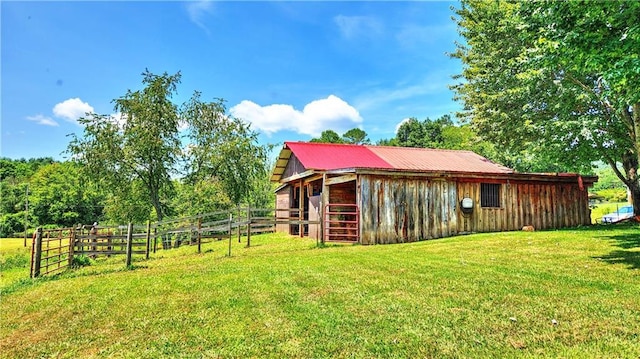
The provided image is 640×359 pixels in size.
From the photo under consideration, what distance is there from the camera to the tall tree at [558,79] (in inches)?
229

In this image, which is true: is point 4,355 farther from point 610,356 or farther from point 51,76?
point 51,76

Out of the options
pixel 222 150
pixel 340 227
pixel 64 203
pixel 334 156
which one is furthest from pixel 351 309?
pixel 64 203

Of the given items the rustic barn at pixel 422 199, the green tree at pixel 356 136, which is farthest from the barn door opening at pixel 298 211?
the green tree at pixel 356 136

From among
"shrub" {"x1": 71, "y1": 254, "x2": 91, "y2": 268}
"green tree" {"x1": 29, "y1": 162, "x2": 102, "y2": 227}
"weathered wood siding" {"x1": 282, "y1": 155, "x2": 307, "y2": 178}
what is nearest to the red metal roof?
"weathered wood siding" {"x1": 282, "y1": 155, "x2": 307, "y2": 178}

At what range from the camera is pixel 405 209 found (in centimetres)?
1254

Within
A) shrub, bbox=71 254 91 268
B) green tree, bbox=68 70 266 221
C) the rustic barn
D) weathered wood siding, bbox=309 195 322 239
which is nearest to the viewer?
shrub, bbox=71 254 91 268

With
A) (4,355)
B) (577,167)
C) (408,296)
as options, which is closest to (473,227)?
(577,167)

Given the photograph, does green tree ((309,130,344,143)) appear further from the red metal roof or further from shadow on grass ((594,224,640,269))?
shadow on grass ((594,224,640,269))

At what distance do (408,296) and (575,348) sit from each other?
2.22 m

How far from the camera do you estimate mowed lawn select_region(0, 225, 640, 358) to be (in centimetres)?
362

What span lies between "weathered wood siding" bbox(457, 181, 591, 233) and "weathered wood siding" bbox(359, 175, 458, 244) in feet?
2.16

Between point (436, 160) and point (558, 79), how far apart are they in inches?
248

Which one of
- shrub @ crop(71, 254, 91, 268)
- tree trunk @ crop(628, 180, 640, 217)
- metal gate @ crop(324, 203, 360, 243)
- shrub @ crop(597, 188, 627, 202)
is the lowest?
shrub @ crop(71, 254, 91, 268)

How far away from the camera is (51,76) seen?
12453mm
